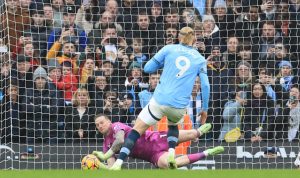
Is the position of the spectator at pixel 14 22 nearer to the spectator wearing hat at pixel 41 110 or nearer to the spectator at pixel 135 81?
the spectator wearing hat at pixel 41 110

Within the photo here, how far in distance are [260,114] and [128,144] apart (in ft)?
12.2

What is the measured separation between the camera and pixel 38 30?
51.0 ft

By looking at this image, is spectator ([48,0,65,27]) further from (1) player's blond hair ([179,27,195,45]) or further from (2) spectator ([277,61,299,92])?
(1) player's blond hair ([179,27,195,45])

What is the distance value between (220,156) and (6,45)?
11.6 ft

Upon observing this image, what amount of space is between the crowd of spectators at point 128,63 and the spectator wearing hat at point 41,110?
0.01 metres

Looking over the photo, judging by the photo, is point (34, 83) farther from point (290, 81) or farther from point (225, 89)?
point (290, 81)

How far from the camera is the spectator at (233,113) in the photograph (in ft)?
49.2

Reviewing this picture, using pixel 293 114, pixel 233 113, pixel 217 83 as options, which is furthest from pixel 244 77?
pixel 293 114

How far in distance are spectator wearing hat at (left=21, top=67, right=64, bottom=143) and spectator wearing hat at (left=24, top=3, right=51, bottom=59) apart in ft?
1.80

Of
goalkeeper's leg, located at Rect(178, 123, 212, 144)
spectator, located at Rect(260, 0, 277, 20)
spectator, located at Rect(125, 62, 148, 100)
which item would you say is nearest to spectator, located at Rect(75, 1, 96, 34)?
spectator, located at Rect(125, 62, 148, 100)

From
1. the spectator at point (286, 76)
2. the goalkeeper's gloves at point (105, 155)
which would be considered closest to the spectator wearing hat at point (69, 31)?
the spectator at point (286, 76)

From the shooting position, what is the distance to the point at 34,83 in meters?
14.9

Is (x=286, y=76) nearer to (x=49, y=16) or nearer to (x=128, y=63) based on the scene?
(x=128, y=63)

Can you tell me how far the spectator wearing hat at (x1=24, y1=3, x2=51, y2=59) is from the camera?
15406 millimetres
